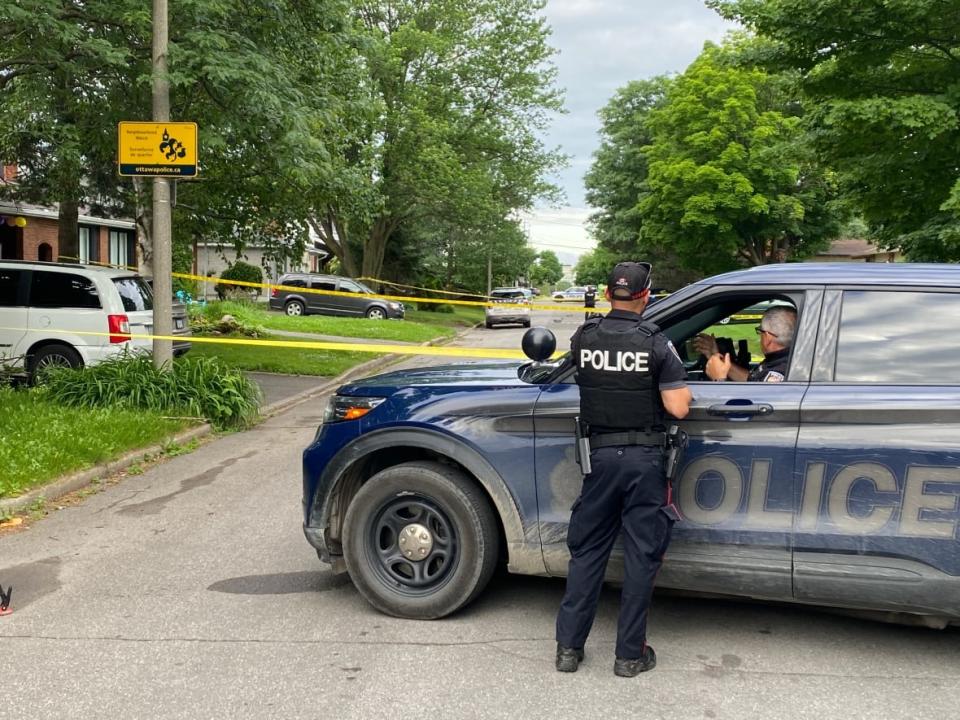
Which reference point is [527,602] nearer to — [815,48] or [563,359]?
[563,359]

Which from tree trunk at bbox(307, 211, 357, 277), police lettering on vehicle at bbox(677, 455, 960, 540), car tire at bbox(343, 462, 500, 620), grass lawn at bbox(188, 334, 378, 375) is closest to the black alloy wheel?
car tire at bbox(343, 462, 500, 620)

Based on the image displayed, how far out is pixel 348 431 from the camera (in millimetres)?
4480

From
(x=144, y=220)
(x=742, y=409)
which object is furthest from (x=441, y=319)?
(x=742, y=409)

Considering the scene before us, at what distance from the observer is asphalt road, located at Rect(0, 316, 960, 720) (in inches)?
138

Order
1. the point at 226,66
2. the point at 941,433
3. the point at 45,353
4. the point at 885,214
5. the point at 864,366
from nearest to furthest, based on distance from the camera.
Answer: the point at 941,433 < the point at 864,366 < the point at 226,66 < the point at 45,353 < the point at 885,214

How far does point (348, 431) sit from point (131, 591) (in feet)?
5.26

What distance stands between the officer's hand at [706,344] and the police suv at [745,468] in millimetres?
345

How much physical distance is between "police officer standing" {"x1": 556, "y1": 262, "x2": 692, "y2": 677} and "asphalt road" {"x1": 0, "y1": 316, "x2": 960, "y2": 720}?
26 cm

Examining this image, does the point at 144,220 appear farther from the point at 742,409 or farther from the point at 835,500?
the point at 835,500

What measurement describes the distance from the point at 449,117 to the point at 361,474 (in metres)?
31.9

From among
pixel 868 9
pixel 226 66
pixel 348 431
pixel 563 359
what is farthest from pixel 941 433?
pixel 868 9

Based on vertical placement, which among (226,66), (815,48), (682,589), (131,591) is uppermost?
(815,48)

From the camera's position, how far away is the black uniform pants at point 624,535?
12.0 ft

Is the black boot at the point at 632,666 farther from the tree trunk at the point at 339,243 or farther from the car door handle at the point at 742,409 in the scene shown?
the tree trunk at the point at 339,243
